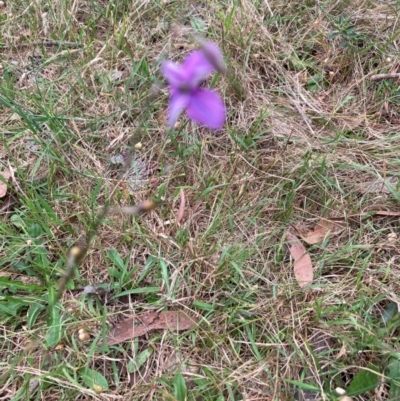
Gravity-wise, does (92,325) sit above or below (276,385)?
above

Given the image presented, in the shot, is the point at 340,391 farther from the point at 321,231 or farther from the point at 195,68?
the point at 195,68

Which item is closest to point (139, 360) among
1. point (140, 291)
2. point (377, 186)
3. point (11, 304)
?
point (140, 291)

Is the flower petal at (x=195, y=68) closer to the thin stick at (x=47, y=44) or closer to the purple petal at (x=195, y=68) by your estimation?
the purple petal at (x=195, y=68)

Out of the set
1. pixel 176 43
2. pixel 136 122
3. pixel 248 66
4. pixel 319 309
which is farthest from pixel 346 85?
pixel 319 309

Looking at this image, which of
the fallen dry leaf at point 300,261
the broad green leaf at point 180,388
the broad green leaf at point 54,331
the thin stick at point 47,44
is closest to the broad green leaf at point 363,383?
the fallen dry leaf at point 300,261

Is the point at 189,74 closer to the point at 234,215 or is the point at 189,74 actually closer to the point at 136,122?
the point at 234,215
